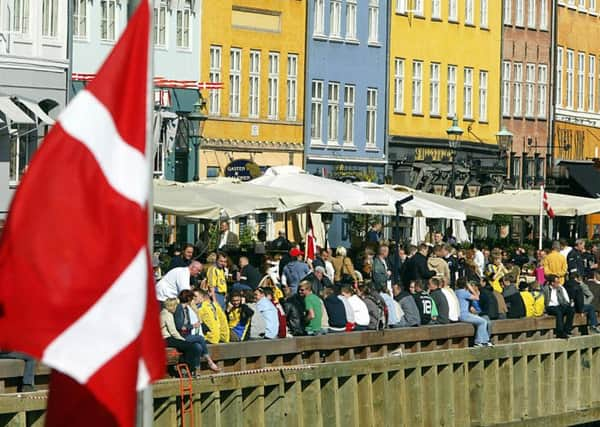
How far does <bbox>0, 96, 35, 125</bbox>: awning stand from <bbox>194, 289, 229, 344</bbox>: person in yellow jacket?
13.4 metres

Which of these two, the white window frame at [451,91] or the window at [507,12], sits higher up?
the window at [507,12]

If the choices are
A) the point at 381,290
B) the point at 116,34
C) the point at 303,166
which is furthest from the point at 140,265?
the point at 303,166

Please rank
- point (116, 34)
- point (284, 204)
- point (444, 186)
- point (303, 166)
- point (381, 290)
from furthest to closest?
point (444, 186)
point (303, 166)
point (116, 34)
point (284, 204)
point (381, 290)

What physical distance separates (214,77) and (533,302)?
17471mm

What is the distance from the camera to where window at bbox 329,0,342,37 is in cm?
5644

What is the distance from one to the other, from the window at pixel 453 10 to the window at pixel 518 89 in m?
5.04

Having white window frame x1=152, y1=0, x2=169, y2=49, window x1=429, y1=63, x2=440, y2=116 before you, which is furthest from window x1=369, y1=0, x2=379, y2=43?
white window frame x1=152, y1=0, x2=169, y2=49

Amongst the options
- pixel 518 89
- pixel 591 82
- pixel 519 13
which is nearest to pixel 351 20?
pixel 519 13

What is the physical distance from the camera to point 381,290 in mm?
30562

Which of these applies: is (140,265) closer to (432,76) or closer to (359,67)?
(359,67)

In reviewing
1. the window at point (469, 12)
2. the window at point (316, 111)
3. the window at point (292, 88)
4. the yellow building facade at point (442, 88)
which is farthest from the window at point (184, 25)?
the window at point (469, 12)

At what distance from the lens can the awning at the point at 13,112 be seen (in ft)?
127

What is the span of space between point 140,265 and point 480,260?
102 feet

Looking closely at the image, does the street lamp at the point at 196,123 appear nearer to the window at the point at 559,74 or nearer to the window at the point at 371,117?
the window at the point at 371,117
